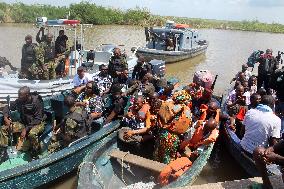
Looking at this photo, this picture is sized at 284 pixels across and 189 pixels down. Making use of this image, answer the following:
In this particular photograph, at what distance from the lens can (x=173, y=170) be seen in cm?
551

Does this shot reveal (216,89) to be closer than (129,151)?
No

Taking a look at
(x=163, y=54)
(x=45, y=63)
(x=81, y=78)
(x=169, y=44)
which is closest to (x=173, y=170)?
(x=81, y=78)

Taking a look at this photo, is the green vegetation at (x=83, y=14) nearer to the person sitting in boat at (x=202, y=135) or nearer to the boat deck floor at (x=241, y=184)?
the person sitting in boat at (x=202, y=135)

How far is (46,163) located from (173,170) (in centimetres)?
206

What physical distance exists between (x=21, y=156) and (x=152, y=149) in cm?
248

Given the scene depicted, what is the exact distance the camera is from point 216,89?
49.3 feet

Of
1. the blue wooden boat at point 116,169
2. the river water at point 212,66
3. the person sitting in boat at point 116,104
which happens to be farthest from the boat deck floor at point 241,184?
the person sitting in boat at point 116,104

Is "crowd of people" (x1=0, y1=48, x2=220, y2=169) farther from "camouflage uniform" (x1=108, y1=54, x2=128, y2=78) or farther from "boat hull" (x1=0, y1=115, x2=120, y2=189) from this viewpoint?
"camouflage uniform" (x1=108, y1=54, x2=128, y2=78)

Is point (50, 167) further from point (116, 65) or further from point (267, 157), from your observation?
point (116, 65)

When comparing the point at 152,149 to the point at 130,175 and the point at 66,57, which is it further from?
the point at 66,57

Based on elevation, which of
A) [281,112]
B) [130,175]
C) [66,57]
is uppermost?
[66,57]

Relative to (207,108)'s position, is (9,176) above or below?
below

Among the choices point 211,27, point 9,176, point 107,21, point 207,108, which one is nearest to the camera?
point 9,176

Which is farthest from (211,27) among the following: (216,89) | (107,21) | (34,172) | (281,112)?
(34,172)
